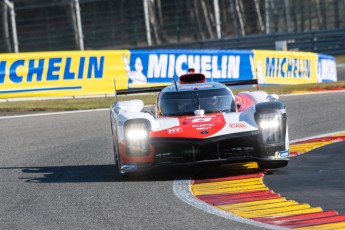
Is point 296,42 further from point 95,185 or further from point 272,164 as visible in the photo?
point 95,185

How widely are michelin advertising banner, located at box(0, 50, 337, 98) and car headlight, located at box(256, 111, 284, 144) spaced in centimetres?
1260

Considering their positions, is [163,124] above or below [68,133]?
above

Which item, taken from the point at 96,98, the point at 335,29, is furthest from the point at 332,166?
the point at 335,29

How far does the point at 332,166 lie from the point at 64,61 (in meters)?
13.3

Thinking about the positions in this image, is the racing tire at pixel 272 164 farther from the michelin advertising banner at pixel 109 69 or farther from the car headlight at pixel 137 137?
the michelin advertising banner at pixel 109 69

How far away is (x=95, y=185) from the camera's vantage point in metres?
10.6

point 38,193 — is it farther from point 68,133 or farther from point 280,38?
point 280,38

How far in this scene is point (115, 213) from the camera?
8562 millimetres

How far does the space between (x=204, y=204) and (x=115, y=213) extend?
867 mm

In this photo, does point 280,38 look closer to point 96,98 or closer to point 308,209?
point 96,98

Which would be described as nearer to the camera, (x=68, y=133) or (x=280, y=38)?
(x=68, y=133)

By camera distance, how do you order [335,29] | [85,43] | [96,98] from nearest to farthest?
[96,98]
[335,29]
[85,43]

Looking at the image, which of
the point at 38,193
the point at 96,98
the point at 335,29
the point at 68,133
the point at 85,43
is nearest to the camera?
the point at 38,193

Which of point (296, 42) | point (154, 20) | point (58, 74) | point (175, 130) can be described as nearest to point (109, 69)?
point (58, 74)
